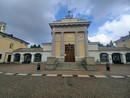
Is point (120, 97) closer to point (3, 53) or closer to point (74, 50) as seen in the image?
point (74, 50)

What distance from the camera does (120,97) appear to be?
3.81m

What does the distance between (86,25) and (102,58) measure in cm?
1175

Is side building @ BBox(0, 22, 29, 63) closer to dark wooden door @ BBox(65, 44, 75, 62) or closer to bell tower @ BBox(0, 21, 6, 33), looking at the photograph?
bell tower @ BBox(0, 21, 6, 33)

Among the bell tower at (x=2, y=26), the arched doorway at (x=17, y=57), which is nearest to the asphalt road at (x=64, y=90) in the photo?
the arched doorway at (x=17, y=57)

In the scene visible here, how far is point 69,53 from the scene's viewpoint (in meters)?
18.6

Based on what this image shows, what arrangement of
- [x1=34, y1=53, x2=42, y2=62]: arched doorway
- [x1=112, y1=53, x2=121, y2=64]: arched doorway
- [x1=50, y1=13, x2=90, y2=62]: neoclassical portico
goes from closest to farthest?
[x1=50, y1=13, x2=90, y2=62]: neoclassical portico, [x1=112, y1=53, x2=121, y2=64]: arched doorway, [x1=34, y1=53, x2=42, y2=62]: arched doorway

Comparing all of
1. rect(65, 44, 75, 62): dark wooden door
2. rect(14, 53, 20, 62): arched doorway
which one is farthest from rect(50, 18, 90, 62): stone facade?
rect(14, 53, 20, 62): arched doorway

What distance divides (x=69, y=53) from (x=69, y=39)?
10.0ft

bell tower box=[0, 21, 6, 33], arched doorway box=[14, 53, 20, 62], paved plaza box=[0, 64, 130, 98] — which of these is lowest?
paved plaza box=[0, 64, 130, 98]

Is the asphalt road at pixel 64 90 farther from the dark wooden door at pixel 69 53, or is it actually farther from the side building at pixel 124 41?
the side building at pixel 124 41

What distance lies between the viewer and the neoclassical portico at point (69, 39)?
18172mm

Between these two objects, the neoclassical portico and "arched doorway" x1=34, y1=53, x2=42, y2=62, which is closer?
the neoclassical portico

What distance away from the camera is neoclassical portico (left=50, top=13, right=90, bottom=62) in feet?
59.6

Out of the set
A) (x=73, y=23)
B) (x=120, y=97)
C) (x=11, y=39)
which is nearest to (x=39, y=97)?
(x=120, y=97)
